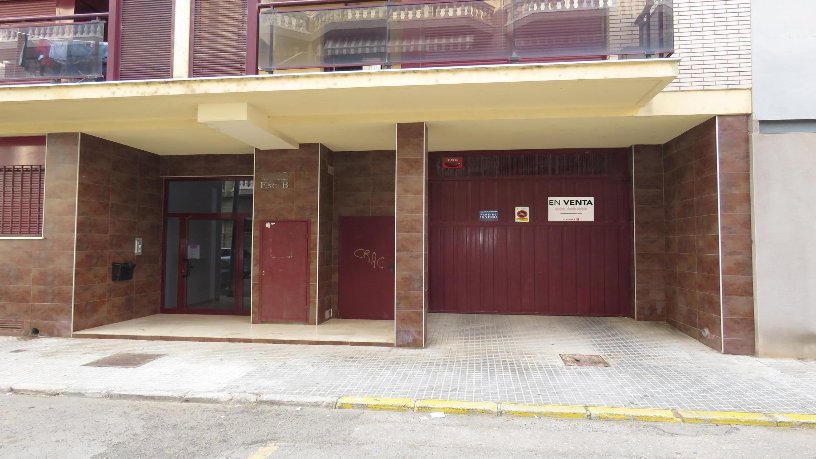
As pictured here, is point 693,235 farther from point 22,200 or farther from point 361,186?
point 22,200

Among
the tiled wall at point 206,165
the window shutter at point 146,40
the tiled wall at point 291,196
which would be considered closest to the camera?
the window shutter at point 146,40

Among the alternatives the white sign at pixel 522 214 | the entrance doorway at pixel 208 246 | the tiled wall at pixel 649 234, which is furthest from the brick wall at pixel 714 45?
the entrance doorway at pixel 208 246

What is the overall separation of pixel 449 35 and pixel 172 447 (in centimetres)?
614

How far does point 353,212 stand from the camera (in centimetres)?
991

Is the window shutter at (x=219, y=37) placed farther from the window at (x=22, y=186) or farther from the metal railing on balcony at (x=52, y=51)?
the window at (x=22, y=186)

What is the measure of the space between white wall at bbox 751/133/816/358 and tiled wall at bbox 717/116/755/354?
0.11 meters

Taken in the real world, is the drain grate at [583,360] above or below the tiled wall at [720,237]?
below

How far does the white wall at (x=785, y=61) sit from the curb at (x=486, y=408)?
457cm

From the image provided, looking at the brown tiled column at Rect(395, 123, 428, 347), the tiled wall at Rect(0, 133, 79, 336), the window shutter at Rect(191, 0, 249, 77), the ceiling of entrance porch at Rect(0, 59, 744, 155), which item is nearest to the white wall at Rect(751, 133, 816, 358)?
the ceiling of entrance porch at Rect(0, 59, 744, 155)

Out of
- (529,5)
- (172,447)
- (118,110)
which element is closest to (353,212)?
(118,110)

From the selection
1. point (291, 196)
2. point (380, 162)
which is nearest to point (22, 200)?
point (291, 196)

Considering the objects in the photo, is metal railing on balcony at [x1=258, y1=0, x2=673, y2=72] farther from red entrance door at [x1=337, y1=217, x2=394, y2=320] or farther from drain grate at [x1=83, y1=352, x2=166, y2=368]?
drain grate at [x1=83, y1=352, x2=166, y2=368]

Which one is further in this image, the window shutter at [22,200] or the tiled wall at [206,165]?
the tiled wall at [206,165]

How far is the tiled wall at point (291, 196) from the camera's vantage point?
914 centimetres
